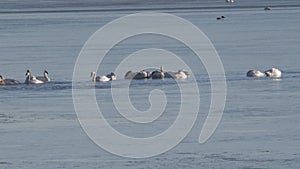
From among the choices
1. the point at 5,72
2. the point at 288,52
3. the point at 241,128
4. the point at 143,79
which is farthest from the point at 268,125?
the point at 288,52

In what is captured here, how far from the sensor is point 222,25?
4728 cm

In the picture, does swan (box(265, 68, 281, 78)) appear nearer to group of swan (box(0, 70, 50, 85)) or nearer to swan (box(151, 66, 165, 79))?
swan (box(151, 66, 165, 79))

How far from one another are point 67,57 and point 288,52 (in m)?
6.01

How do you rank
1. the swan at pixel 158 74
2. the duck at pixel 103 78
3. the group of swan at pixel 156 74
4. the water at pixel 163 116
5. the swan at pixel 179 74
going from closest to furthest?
1. the water at pixel 163 116
2. the duck at pixel 103 78
3. the swan at pixel 179 74
4. the group of swan at pixel 156 74
5. the swan at pixel 158 74

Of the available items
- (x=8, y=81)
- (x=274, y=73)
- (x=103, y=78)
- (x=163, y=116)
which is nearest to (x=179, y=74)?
(x=103, y=78)

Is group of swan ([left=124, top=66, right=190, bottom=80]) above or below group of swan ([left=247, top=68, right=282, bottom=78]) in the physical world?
above

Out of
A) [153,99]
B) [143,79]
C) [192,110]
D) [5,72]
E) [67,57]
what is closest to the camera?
[192,110]

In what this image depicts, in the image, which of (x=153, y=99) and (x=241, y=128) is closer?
(x=241, y=128)

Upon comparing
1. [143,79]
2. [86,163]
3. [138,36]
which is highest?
[138,36]

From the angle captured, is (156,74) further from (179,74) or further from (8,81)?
(8,81)

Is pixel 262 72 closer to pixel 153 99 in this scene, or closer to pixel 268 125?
pixel 153 99

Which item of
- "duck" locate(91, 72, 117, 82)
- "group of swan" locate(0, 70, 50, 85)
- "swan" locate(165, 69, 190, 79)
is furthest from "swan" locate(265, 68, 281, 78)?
"group of swan" locate(0, 70, 50, 85)

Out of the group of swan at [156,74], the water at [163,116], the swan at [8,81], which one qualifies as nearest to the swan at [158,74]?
the group of swan at [156,74]

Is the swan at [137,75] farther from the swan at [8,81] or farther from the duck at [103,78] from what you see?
the swan at [8,81]
